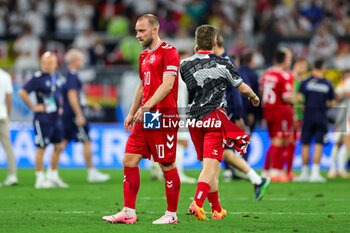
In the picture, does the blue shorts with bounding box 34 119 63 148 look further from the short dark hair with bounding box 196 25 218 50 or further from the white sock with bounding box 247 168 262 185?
the short dark hair with bounding box 196 25 218 50

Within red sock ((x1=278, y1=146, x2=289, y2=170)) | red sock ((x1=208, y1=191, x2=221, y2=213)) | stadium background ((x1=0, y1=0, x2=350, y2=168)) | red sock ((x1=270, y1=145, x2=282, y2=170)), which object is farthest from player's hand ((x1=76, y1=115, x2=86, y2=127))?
red sock ((x1=208, y1=191, x2=221, y2=213))

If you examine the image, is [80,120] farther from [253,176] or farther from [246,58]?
Result: [253,176]

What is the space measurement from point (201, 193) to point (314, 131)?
7.42m

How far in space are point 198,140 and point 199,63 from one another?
0.86 meters

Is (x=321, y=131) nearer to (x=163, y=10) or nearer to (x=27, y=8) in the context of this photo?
(x=163, y=10)

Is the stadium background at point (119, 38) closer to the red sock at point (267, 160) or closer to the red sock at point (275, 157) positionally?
the red sock at point (267, 160)

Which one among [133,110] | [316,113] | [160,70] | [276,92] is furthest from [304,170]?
[160,70]

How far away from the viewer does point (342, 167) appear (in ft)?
50.8

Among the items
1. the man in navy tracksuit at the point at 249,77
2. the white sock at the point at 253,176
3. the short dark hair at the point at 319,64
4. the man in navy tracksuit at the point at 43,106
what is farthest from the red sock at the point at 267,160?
the white sock at the point at 253,176

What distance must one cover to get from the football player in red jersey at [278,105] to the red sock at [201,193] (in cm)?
659

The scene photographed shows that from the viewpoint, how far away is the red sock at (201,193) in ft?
24.1

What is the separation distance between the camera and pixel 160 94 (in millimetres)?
7156

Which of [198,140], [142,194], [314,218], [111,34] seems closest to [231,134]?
[198,140]

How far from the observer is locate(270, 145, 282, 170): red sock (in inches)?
543
